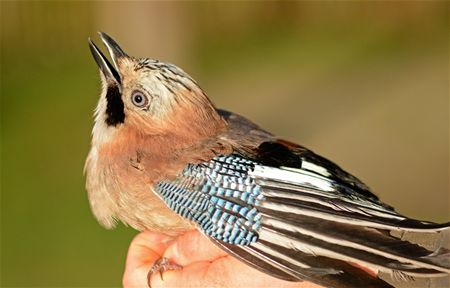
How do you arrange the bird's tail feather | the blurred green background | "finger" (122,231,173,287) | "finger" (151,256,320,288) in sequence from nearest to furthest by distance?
the bird's tail feather, "finger" (151,256,320,288), "finger" (122,231,173,287), the blurred green background

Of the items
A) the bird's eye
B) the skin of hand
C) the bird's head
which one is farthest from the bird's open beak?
the skin of hand

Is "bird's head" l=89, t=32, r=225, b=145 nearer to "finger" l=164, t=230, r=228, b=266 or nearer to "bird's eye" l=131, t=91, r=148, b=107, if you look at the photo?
"bird's eye" l=131, t=91, r=148, b=107

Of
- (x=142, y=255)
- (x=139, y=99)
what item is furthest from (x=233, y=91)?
(x=142, y=255)

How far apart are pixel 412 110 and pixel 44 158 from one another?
5593mm

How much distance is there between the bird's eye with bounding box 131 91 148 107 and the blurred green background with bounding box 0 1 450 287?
4078 mm

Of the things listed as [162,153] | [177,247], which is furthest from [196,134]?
[177,247]

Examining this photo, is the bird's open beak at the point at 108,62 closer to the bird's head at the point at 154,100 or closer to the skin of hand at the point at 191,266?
the bird's head at the point at 154,100

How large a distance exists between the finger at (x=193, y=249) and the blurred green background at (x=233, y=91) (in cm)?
407

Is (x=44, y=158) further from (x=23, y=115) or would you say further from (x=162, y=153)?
(x=162, y=153)

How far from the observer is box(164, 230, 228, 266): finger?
4383 millimetres

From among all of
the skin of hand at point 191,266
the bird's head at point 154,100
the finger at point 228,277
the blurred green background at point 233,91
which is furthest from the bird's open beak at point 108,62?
the blurred green background at point 233,91

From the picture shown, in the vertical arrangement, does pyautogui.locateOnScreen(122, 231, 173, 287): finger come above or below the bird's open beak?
below

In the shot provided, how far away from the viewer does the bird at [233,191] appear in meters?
3.94

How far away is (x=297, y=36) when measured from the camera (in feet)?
53.5
